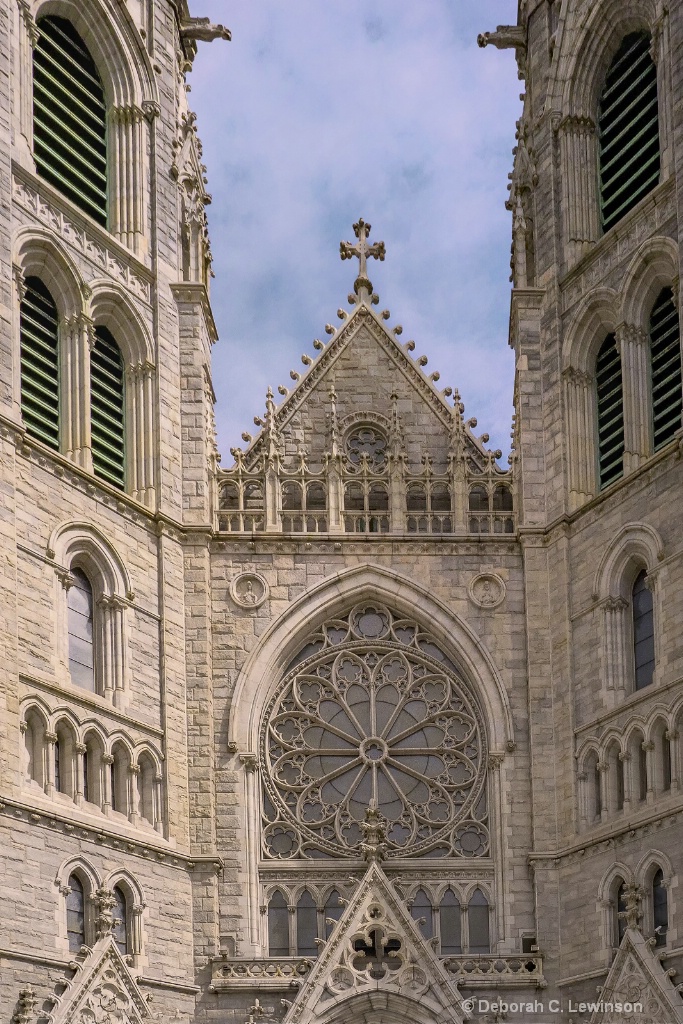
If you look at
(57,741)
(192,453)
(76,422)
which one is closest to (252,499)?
(192,453)

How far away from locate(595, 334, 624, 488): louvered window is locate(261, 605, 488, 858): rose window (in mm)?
3564

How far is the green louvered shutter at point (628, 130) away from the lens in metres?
35.9

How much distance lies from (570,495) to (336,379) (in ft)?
14.5

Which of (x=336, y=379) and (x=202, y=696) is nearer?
(x=202, y=696)

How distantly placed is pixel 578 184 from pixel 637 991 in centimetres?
1225

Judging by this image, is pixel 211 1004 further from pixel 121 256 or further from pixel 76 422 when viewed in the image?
pixel 121 256

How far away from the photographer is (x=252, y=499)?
3634 centimetres

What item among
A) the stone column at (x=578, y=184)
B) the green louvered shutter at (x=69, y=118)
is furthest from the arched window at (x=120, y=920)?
the stone column at (x=578, y=184)

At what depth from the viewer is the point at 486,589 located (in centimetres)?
3553

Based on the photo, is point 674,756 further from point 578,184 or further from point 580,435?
point 578,184

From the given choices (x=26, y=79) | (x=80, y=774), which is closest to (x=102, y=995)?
(x=80, y=774)

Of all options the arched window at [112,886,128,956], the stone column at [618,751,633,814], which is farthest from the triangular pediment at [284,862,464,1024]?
the stone column at [618,751,633,814]

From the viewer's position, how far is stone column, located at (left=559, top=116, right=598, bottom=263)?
3659cm

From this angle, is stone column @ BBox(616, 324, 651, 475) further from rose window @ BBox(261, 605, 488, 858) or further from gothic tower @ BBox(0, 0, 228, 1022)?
gothic tower @ BBox(0, 0, 228, 1022)
